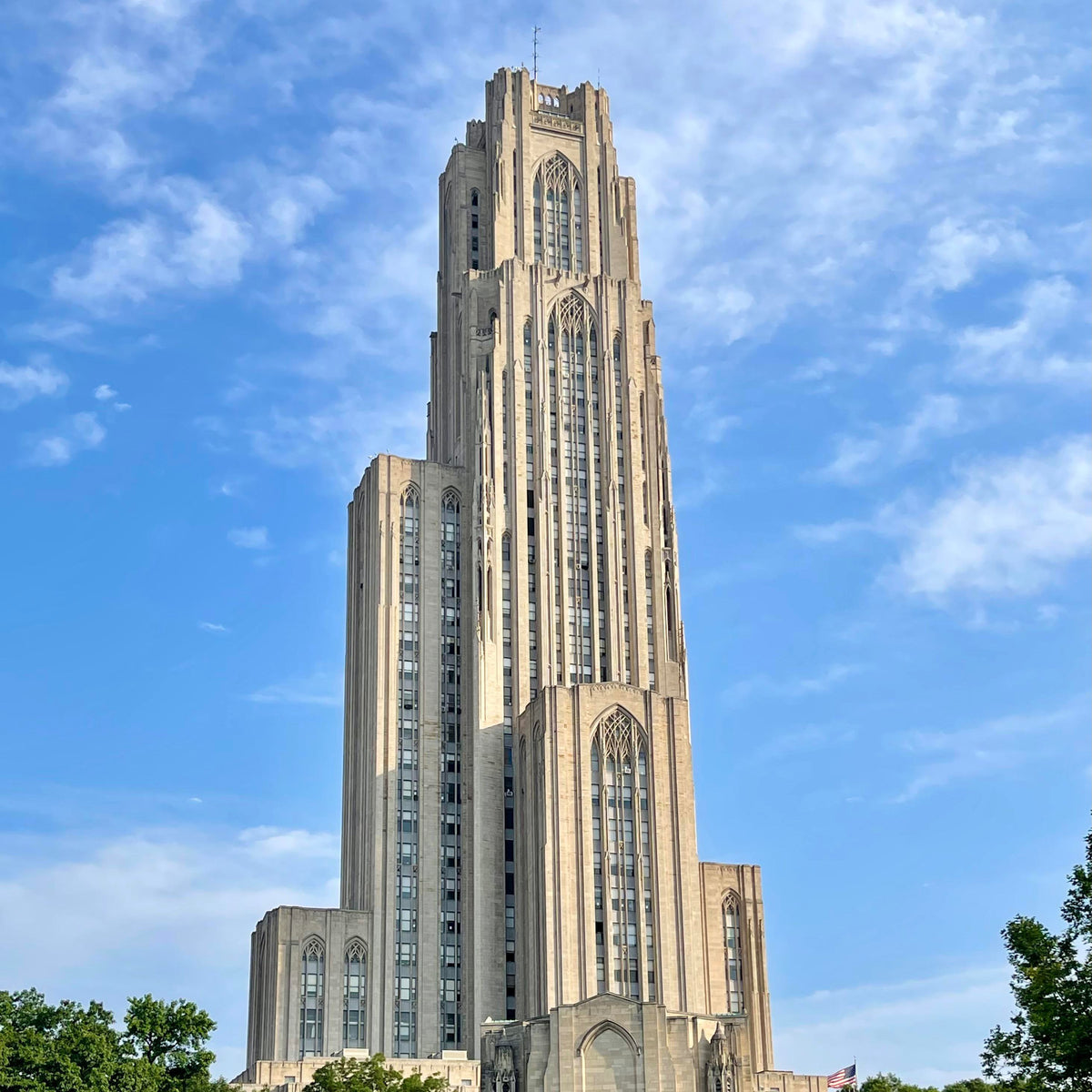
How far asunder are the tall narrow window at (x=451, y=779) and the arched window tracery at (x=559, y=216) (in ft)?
90.1

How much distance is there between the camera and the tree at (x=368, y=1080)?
277ft

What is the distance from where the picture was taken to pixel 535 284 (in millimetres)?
153375

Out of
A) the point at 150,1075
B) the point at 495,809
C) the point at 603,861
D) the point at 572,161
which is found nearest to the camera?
the point at 150,1075

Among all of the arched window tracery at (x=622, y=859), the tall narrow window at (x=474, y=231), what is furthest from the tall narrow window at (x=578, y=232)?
the arched window tracery at (x=622, y=859)

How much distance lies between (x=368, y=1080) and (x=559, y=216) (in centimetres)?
9738

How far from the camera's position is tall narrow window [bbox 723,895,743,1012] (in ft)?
452

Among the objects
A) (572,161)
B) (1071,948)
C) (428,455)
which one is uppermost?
(572,161)

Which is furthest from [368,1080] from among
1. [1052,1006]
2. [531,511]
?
[531,511]

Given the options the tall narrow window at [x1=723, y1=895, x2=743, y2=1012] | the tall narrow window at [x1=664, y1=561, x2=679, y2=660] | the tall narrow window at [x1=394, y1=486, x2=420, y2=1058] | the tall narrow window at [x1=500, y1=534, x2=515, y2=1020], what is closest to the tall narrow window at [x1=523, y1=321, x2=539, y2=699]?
the tall narrow window at [x1=500, y1=534, x2=515, y2=1020]

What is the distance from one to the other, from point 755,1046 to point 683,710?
2878 centimetres

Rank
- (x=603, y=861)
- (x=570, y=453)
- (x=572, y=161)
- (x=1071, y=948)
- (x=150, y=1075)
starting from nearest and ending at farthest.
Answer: (x=1071, y=948)
(x=150, y=1075)
(x=603, y=861)
(x=570, y=453)
(x=572, y=161)

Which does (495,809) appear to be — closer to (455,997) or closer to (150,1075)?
(455,997)

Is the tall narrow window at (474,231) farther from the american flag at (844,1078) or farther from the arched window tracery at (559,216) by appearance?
the american flag at (844,1078)

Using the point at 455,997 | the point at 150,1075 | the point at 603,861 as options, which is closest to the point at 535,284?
the point at 603,861
